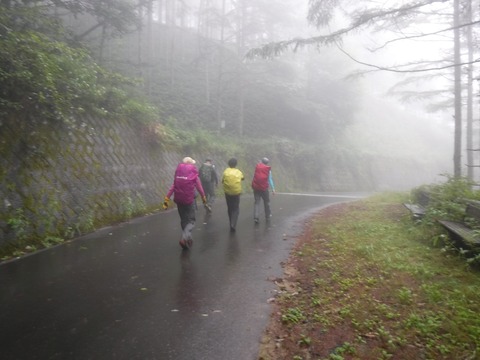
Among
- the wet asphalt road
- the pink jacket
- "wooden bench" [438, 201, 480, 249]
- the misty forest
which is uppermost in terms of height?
the misty forest

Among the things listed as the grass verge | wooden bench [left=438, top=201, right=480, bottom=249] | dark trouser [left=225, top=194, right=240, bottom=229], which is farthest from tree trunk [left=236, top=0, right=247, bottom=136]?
wooden bench [left=438, top=201, right=480, bottom=249]

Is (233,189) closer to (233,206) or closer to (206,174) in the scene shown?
(233,206)

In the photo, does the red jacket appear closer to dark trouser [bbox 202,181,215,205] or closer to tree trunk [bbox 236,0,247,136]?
dark trouser [bbox 202,181,215,205]

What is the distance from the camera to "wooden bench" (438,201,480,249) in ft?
17.3

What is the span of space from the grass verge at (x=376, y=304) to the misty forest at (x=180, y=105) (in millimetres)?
4779

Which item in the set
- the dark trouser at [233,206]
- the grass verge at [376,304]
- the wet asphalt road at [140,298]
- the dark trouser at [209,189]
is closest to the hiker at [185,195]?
the wet asphalt road at [140,298]

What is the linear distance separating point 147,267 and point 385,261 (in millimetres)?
4317

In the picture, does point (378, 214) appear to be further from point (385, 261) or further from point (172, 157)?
point (172, 157)

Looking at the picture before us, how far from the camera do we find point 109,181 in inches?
404

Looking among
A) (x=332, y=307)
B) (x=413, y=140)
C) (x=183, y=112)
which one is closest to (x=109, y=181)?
(x=332, y=307)

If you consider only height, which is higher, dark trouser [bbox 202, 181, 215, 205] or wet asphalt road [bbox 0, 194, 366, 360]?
dark trouser [bbox 202, 181, 215, 205]

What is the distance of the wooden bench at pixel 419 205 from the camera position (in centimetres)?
830

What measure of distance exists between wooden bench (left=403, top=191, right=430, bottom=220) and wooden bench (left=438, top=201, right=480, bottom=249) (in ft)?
4.73

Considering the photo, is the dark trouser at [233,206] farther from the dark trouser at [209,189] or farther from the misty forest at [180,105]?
the misty forest at [180,105]
